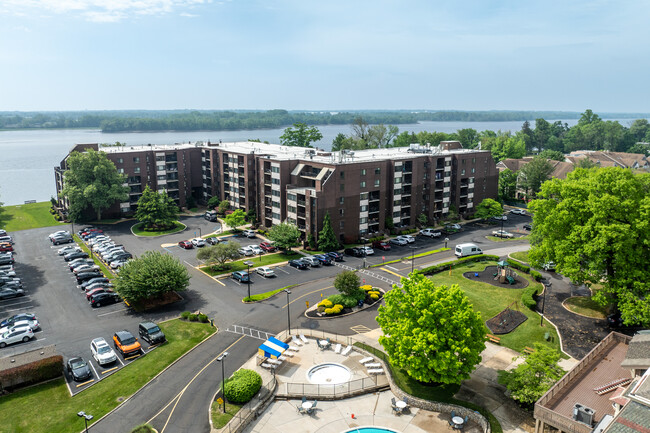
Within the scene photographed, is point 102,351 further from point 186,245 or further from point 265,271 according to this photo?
point 186,245

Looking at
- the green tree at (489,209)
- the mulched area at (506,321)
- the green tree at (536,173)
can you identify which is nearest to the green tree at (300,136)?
the green tree at (536,173)

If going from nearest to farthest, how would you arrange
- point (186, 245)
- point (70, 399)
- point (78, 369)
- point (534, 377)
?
point (534, 377), point (70, 399), point (78, 369), point (186, 245)

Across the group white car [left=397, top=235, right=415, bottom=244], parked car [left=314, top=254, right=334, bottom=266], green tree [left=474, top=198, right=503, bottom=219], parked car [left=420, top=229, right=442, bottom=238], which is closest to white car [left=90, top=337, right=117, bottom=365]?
parked car [left=314, top=254, right=334, bottom=266]

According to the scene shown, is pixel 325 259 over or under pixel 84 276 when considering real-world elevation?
over

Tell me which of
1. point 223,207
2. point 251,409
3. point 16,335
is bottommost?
point 251,409

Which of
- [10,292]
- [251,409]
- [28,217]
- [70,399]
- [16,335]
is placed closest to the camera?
[251,409]

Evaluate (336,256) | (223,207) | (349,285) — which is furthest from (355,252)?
(223,207)

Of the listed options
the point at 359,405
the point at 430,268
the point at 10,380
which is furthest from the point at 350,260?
the point at 10,380

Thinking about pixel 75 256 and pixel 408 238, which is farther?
pixel 408 238
